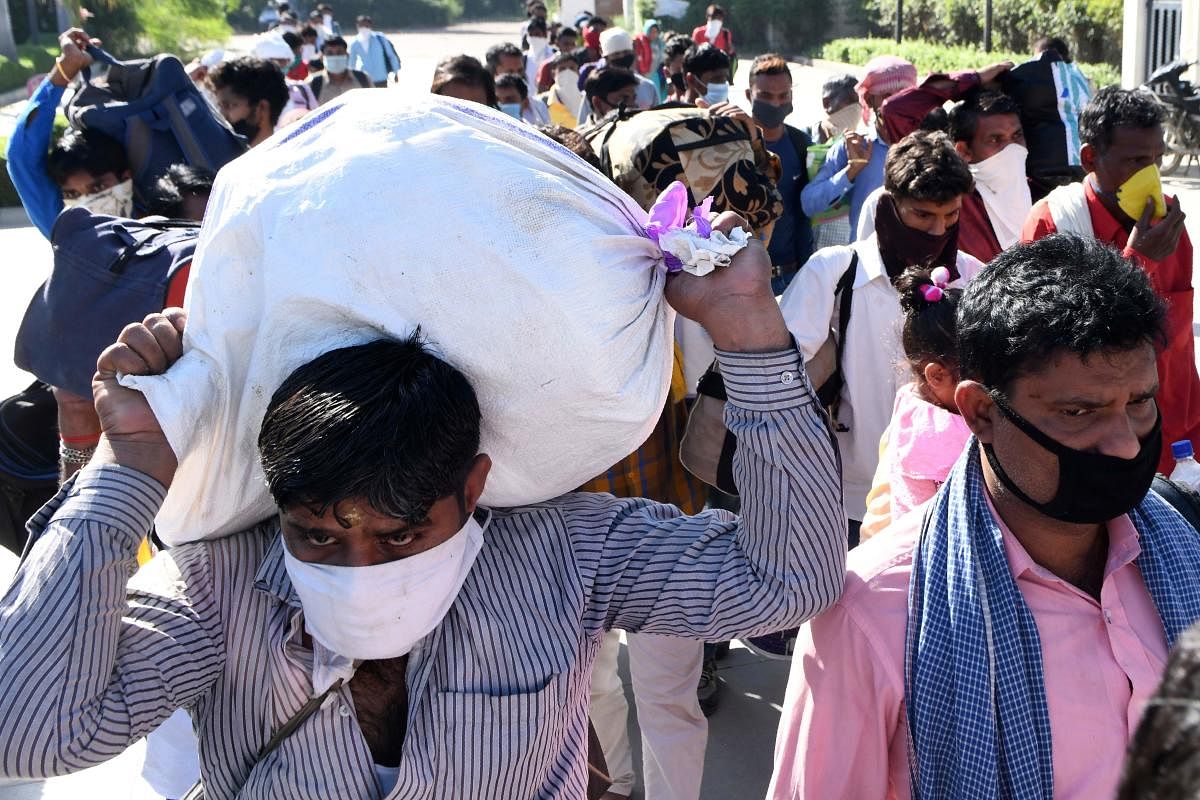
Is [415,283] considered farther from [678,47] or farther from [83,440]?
[678,47]

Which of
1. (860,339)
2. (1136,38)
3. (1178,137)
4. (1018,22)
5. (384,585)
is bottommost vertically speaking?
(1178,137)

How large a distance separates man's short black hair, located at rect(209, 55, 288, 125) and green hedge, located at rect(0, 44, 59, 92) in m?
25.6

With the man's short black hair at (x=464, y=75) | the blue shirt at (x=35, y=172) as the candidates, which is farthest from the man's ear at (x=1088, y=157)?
the blue shirt at (x=35, y=172)

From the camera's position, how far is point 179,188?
12.4ft

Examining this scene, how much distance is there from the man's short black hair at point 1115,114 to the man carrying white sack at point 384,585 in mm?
3171

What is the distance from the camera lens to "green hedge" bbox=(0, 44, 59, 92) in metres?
29.4

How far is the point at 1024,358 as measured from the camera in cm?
195

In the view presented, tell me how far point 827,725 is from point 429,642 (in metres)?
0.62

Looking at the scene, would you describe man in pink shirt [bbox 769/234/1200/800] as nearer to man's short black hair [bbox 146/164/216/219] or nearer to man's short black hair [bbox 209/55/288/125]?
man's short black hair [bbox 146/164/216/219]

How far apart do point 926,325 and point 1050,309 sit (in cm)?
91

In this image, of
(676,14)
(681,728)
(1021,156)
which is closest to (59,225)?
(681,728)

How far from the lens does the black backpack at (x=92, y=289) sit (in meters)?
2.75

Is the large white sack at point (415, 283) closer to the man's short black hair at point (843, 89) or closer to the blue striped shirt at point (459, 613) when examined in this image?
the blue striped shirt at point (459, 613)

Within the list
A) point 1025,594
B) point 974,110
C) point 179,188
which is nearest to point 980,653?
point 1025,594
